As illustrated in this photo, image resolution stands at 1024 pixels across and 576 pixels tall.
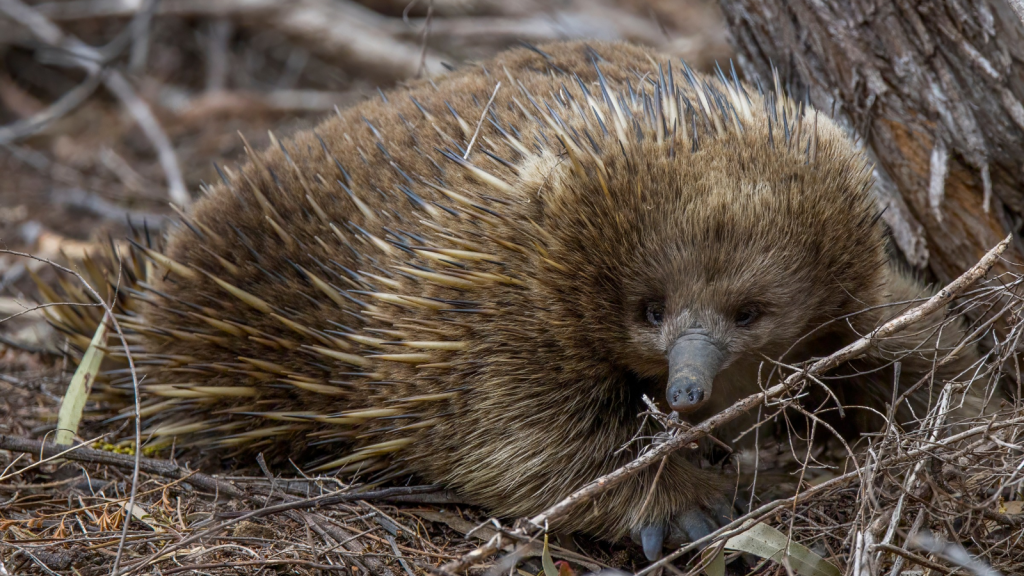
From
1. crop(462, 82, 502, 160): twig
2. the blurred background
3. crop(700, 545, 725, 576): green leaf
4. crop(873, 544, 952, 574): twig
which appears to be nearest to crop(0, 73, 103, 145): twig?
the blurred background

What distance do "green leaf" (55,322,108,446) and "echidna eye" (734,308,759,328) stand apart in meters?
2.14

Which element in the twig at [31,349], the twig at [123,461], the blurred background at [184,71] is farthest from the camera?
the blurred background at [184,71]

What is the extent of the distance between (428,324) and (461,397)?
24cm

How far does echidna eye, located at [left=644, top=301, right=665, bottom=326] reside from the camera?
102 inches

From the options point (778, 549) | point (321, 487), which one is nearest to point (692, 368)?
point (778, 549)

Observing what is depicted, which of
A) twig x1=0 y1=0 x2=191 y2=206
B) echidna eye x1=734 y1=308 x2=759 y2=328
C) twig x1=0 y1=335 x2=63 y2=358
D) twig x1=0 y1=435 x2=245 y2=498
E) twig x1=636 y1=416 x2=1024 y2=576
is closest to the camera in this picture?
twig x1=636 y1=416 x2=1024 y2=576

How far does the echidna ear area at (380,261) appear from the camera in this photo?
105 inches

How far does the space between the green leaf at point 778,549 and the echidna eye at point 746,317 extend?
1.75ft

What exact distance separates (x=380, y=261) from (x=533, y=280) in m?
0.50

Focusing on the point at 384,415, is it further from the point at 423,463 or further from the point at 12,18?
the point at 12,18

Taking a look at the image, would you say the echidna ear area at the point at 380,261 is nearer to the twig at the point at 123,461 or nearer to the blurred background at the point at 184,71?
the twig at the point at 123,461

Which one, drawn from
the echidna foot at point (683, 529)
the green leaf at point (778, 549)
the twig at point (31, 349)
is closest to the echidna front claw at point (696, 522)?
the echidna foot at point (683, 529)

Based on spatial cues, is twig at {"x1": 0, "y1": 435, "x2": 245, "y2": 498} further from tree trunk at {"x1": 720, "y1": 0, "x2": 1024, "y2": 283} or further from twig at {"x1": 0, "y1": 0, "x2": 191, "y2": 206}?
twig at {"x1": 0, "y1": 0, "x2": 191, "y2": 206}

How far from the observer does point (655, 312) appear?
2598mm
